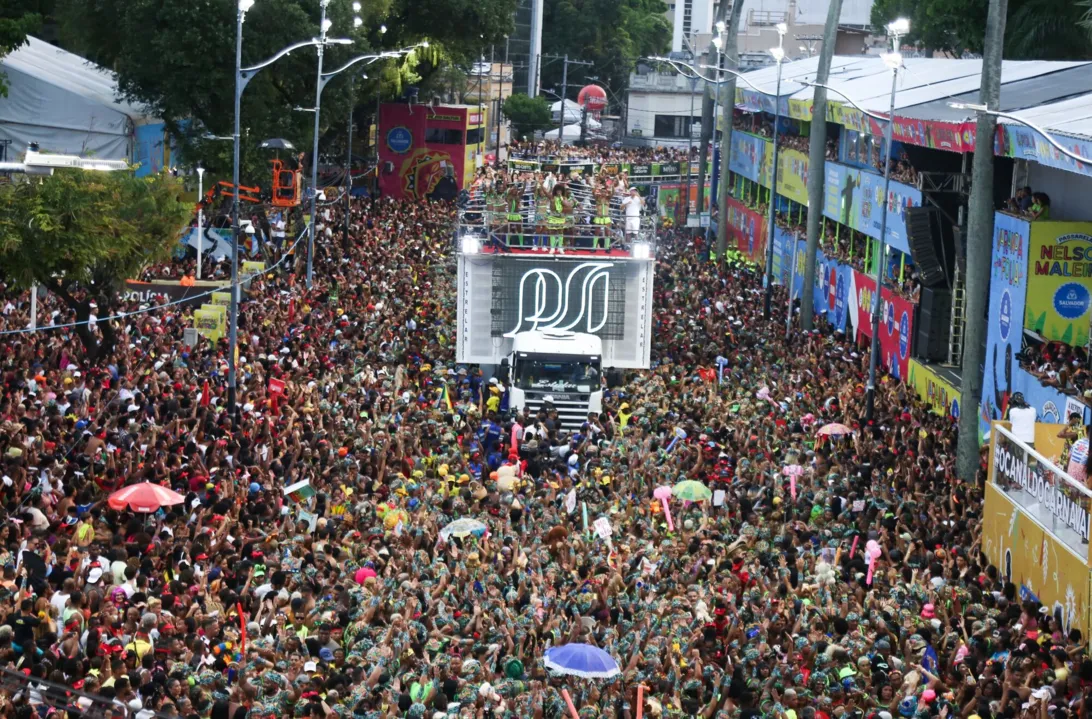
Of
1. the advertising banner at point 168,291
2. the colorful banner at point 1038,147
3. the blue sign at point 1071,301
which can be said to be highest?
the colorful banner at point 1038,147

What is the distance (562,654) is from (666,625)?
2160mm

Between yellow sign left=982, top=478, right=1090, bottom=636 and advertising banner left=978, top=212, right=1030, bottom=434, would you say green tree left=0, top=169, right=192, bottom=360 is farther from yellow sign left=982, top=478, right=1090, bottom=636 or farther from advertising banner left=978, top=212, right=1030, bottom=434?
yellow sign left=982, top=478, right=1090, bottom=636

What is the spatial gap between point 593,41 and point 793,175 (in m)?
66.9

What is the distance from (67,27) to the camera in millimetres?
56656

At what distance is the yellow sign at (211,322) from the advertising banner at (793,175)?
2179 cm

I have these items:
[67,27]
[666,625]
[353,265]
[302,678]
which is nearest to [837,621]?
[666,625]

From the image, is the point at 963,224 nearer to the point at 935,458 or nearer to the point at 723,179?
the point at 935,458

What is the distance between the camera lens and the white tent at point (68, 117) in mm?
51844

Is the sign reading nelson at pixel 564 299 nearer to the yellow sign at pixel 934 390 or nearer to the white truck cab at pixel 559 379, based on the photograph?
the white truck cab at pixel 559 379

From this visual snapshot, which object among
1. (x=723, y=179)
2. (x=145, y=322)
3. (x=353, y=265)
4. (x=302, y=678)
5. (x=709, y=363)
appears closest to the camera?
(x=302, y=678)

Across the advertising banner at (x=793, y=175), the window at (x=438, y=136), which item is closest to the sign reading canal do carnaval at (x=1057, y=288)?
the advertising banner at (x=793, y=175)

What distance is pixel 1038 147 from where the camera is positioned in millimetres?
25328

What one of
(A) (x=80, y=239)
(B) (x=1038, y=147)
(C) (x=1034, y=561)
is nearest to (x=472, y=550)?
(C) (x=1034, y=561)

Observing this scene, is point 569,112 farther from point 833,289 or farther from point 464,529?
point 464,529
